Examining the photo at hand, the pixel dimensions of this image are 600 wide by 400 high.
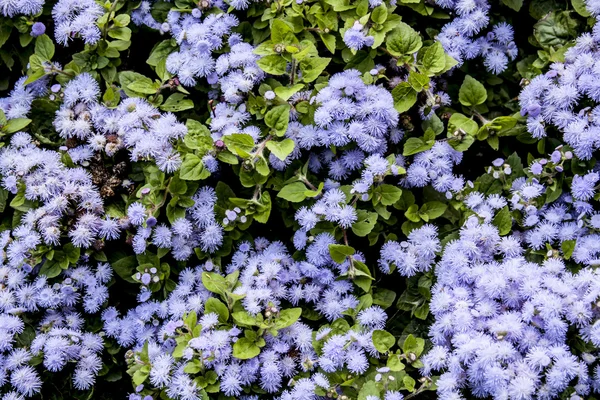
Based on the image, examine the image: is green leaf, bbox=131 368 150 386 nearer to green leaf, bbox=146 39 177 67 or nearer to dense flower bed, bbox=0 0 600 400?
dense flower bed, bbox=0 0 600 400

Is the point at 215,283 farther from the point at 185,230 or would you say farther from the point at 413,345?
the point at 413,345

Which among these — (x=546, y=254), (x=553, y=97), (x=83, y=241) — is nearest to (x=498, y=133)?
(x=553, y=97)

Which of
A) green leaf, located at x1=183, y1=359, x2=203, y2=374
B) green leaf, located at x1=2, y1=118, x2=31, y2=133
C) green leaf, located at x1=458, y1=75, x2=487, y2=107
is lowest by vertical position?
green leaf, located at x1=183, y1=359, x2=203, y2=374

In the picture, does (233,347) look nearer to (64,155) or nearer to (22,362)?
(22,362)

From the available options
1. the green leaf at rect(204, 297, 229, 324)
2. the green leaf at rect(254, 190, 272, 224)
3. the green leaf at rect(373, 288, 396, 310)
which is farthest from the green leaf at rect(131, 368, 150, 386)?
the green leaf at rect(373, 288, 396, 310)

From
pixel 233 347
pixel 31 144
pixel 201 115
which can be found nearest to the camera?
pixel 233 347
